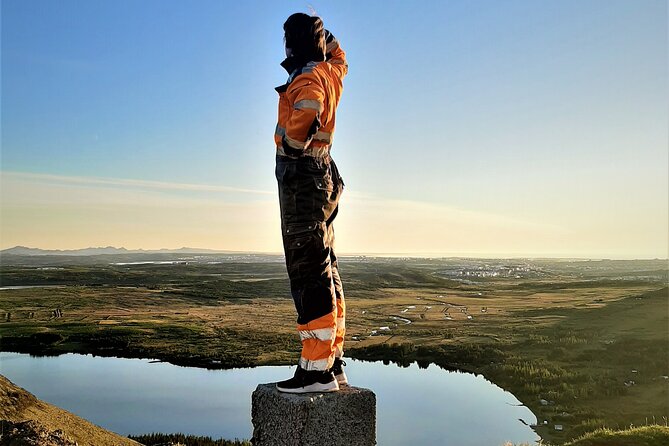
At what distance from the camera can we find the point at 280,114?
136 inches

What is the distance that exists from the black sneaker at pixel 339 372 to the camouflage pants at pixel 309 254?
1.20 ft

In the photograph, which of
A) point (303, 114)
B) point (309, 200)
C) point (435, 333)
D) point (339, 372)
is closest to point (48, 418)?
point (339, 372)

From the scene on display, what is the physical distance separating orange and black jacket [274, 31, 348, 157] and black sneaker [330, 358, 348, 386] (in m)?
1.53

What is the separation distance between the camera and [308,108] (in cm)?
323

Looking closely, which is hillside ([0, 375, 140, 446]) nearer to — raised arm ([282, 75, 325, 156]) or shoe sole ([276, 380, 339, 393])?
shoe sole ([276, 380, 339, 393])

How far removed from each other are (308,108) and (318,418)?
1.94 metres

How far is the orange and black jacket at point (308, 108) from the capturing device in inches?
128

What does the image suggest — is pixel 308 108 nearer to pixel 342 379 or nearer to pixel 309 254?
pixel 309 254

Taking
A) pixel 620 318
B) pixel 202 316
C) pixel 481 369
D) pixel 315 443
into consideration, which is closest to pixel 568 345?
pixel 481 369

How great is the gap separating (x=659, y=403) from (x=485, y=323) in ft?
71.4

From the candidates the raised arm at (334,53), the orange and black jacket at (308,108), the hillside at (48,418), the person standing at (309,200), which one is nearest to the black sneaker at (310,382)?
the person standing at (309,200)

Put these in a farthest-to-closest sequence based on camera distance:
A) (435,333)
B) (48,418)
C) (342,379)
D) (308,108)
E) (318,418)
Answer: (435,333) < (48,418) < (342,379) < (318,418) < (308,108)

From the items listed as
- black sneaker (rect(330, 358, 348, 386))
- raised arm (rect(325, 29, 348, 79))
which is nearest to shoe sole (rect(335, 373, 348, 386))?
black sneaker (rect(330, 358, 348, 386))

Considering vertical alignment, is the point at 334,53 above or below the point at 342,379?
above
